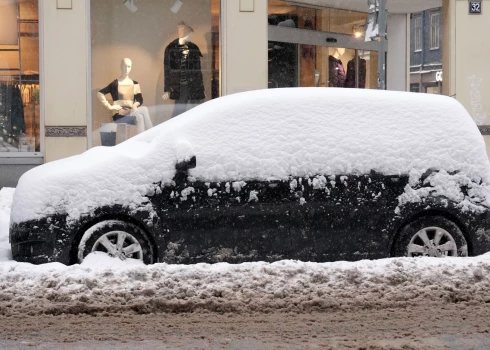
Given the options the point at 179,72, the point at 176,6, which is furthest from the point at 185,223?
the point at 176,6

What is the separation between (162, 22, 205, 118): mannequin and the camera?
16188mm

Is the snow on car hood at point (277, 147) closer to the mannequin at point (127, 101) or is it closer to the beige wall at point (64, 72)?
the beige wall at point (64, 72)

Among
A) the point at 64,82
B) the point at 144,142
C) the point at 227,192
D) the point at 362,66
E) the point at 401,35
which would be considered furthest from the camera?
the point at 401,35

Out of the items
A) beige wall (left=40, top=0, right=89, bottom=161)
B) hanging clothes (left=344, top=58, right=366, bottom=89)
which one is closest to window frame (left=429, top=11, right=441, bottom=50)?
hanging clothes (left=344, top=58, right=366, bottom=89)

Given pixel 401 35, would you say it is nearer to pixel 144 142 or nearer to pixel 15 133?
pixel 15 133

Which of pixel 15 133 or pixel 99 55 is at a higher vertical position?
pixel 99 55

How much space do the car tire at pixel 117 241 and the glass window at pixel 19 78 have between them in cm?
776

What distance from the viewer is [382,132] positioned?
27.5ft

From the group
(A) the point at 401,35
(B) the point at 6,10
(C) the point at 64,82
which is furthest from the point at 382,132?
(A) the point at 401,35

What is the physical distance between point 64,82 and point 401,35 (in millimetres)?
9309

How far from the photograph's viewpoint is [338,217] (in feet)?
26.8

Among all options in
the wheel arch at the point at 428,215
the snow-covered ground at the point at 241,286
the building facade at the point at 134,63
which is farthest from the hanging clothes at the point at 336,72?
the snow-covered ground at the point at 241,286

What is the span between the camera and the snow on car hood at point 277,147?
8.02 m

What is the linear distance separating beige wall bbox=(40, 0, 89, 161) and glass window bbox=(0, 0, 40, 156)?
0.28 metres
